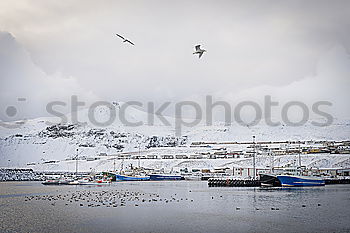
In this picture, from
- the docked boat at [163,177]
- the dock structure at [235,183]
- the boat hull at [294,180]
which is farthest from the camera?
the docked boat at [163,177]

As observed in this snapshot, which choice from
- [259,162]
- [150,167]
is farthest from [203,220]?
[150,167]

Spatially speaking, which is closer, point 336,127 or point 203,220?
point 203,220

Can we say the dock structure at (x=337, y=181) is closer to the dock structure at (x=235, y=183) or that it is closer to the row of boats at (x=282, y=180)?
the row of boats at (x=282, y=180)

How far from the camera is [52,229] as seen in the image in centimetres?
2412

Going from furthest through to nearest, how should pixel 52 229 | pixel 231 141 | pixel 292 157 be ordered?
pixel 231 141
pixel 292 157
pixel 52 229

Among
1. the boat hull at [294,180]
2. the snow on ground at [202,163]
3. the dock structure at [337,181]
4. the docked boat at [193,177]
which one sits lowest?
the docked boat at [193,177]

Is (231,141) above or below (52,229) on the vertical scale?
above

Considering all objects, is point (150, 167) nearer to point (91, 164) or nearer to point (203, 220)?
point (91, 164)

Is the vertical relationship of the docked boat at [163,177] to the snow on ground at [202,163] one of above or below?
below

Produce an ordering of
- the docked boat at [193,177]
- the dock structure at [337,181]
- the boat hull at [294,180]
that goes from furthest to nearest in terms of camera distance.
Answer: the docked boat at [193,177] < the dock structure at [337,181] < the boat hull at [294,180]

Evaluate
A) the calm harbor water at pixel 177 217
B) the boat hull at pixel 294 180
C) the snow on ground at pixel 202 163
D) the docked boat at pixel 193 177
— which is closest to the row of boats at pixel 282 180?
the boat hull at pixel 294 180

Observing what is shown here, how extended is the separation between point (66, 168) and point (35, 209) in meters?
106

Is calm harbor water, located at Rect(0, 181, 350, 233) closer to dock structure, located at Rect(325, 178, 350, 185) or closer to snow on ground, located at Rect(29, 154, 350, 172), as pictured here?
dock structure, located at Rect(325, 178, 350, 185)

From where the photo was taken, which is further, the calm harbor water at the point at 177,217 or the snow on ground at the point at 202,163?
the snow on ground at the point at 202,163
